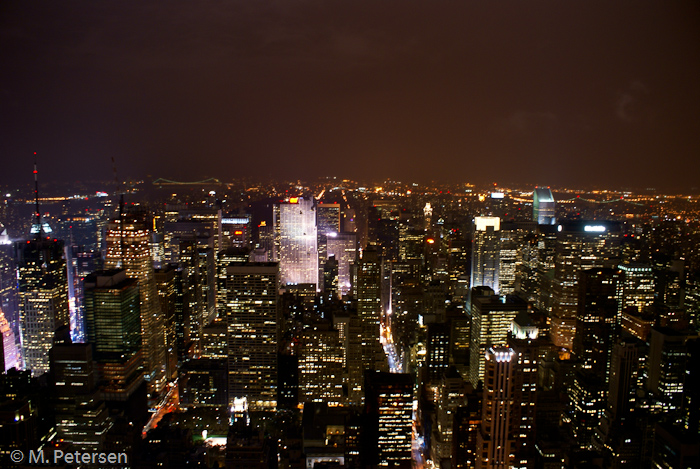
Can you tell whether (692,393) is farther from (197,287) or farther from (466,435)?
(197,287)

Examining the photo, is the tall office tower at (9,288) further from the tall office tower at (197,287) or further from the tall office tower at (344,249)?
the tall office tower at (344,249)

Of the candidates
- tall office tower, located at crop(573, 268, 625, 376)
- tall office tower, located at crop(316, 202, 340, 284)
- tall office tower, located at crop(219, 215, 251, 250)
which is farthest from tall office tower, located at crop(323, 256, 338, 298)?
tall office tower, located at crop(573, 268, 625, 376)

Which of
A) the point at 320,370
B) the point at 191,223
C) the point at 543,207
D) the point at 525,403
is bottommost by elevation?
the point at 320,370

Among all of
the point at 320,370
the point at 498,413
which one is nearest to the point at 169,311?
the point at 320,370

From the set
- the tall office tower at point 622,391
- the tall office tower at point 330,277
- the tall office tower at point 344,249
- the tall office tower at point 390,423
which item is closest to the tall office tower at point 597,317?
the tall office tower at point 622,391

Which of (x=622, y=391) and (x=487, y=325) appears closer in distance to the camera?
(x=622, y=391)

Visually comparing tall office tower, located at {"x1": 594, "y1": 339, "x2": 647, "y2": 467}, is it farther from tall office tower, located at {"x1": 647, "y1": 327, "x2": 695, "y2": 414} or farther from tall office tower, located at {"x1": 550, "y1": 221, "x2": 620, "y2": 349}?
tall office tower, located at {"x1": 550, "y1": 221, "x2": 620, "y2": 349}
